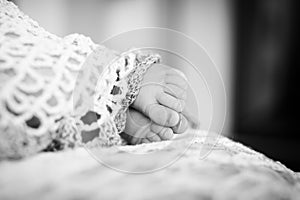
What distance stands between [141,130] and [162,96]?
0.21 ft

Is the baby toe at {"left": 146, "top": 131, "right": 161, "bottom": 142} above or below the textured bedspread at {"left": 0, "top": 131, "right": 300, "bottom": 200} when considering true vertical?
below

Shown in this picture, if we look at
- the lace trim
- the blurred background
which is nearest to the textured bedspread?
the lace trim

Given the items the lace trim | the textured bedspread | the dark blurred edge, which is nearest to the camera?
the textured bedspread

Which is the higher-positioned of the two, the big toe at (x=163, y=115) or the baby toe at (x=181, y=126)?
the big toe at (x=163, y=115)

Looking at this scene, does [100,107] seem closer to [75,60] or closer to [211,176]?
[75,60]

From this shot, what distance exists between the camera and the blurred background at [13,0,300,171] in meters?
2.26

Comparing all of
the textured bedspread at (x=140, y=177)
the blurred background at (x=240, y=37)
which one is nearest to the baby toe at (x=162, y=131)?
the textured bedspread at (x=140, y=177)

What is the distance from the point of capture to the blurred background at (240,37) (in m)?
2.26

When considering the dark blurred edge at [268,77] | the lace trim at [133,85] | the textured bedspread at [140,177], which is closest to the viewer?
the textured bedspread at [140,177]

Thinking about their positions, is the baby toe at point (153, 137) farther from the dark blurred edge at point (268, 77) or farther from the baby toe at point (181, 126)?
the dark blurred edge at point (268, 77)

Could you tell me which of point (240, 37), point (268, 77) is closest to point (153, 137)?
point (268, 77)

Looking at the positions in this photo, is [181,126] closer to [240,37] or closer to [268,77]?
[268,77]

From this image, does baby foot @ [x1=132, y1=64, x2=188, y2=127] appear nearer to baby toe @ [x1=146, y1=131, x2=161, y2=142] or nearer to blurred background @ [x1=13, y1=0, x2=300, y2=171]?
baby toe @ [x1=146, y1=131, x2=161, y2=142]

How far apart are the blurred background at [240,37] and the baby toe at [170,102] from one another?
160cm
